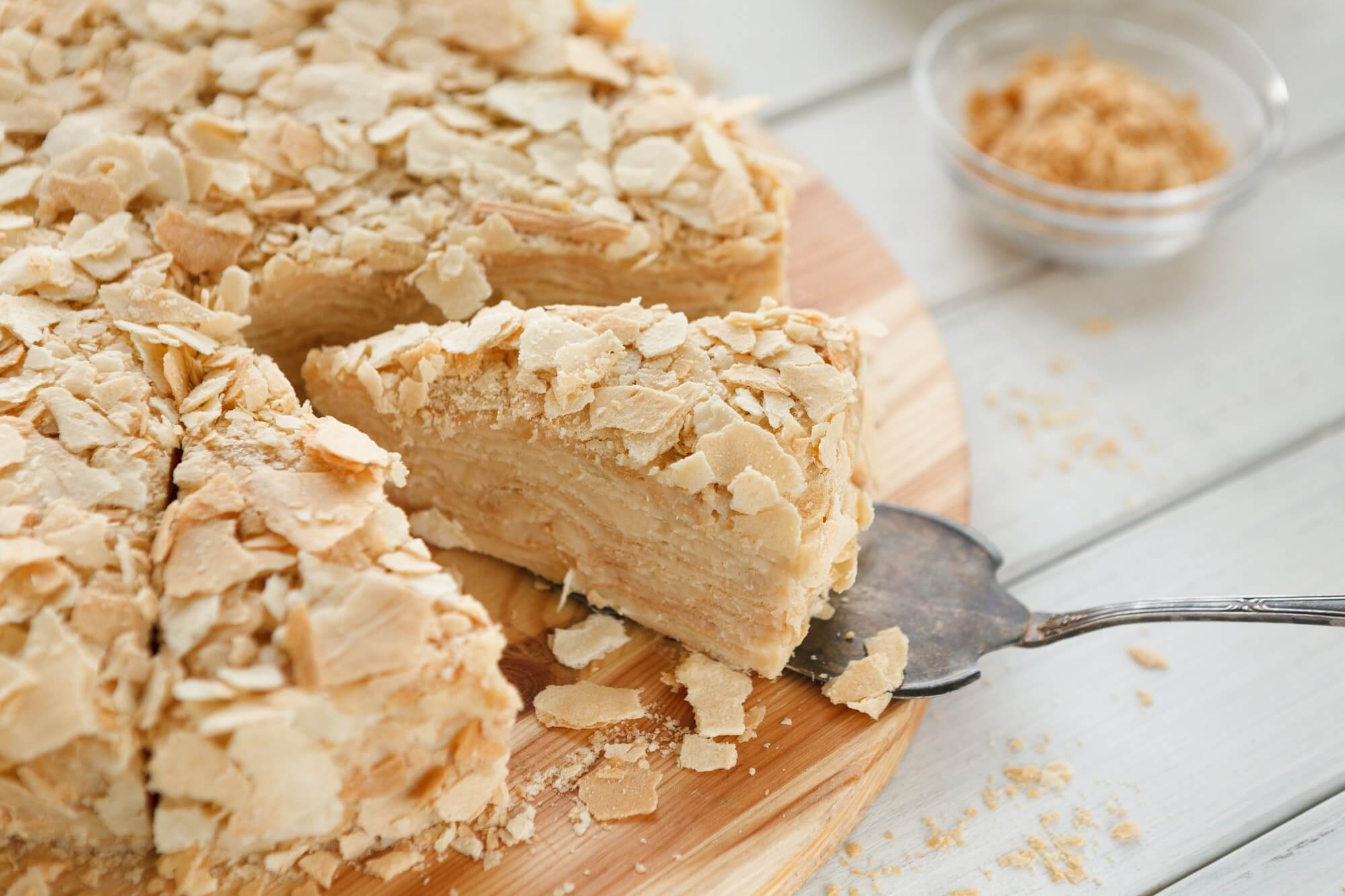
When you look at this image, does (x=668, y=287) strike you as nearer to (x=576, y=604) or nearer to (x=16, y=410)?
(x=576, y=604)

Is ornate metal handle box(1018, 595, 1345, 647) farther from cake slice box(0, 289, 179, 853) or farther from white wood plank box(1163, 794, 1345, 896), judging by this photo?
cake slice box(0, 289, 179, 853)

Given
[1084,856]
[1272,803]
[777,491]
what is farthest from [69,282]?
[1272,803]

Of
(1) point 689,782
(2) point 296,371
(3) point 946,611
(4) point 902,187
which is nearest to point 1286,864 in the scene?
(3) point 946,611

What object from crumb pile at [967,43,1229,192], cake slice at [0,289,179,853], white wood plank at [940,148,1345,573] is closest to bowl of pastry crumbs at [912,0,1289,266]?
crumb pile at [967,43,1229,192]

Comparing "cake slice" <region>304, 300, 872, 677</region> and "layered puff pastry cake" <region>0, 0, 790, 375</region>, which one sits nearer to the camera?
"cake slice" <region>304, 300, 872, 677</region>

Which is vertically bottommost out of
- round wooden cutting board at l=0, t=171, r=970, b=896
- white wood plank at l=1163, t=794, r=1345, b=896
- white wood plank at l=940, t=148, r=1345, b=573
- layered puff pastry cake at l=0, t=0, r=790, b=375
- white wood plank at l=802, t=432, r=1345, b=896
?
white wood plank at l=1163, t=794, r=1345, b=896

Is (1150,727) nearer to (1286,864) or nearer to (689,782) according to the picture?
(1286,864)

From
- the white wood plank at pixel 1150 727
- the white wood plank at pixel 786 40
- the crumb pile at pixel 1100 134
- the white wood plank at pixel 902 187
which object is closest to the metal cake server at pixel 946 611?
the white wood plank at pixel 1150 727

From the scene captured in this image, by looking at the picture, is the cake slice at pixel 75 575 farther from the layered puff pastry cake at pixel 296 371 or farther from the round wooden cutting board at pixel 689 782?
the round wooden cutting board at pixel 689 782
